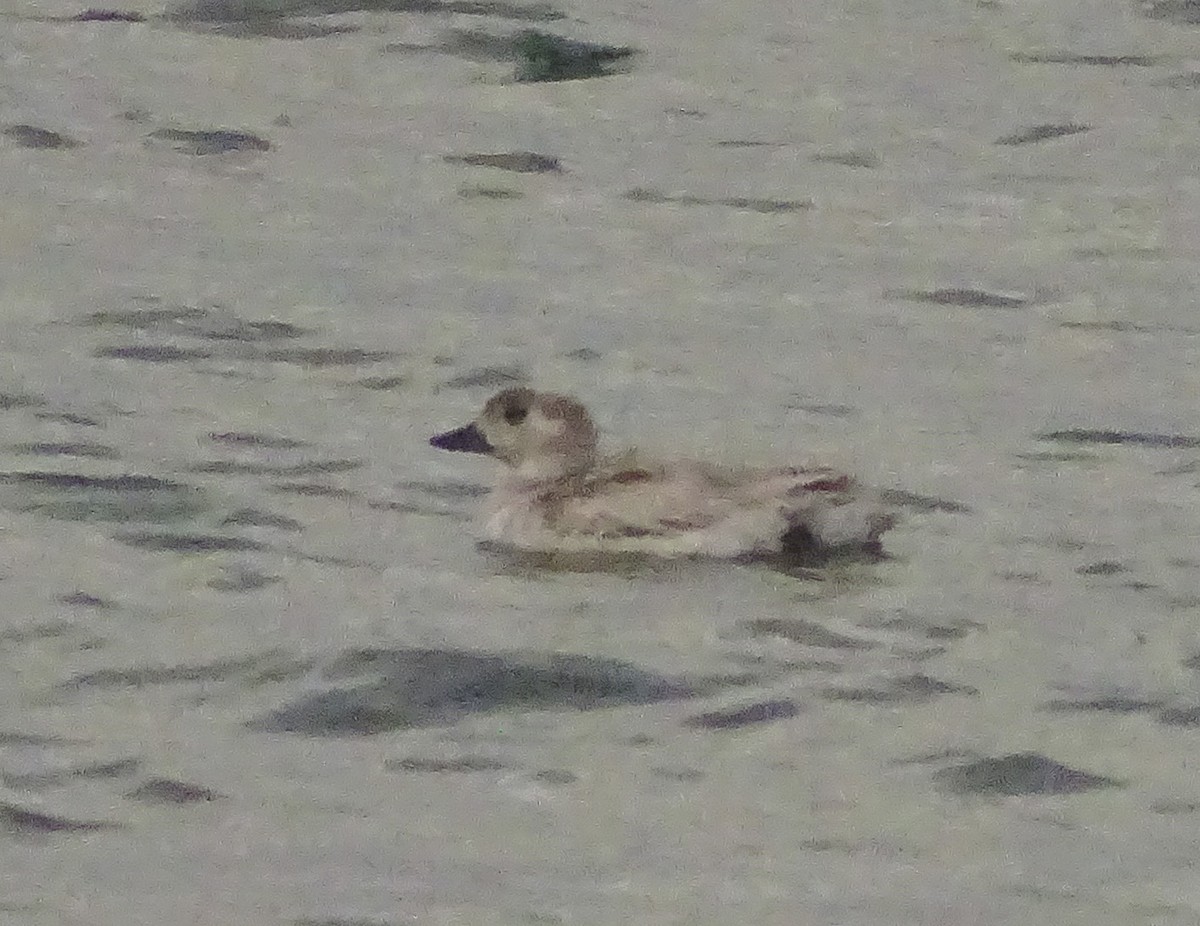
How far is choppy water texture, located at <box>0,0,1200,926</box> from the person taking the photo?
6266 mm

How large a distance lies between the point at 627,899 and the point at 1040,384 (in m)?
Answer: 3.70

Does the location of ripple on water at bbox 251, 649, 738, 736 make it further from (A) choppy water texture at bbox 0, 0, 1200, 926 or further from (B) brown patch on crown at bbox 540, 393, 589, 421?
(B) brown patch on crown at bbox 540, 393, 589, 421

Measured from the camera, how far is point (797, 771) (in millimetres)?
6578

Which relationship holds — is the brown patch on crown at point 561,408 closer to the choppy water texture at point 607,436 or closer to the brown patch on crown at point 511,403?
the brown patch on crown at point 511,403

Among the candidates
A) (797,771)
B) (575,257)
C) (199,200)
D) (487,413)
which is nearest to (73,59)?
(199,200)

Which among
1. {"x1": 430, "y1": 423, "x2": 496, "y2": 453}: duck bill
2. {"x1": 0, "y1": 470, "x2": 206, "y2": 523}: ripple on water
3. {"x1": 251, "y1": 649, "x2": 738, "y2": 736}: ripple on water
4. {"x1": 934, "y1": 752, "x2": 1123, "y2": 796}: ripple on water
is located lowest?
{"x1": 0, "y1": 470, "x2": 206, "y2": 523}: ripple on water

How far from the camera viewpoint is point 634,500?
8.12 metres

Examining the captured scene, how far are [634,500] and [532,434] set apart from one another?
461 mm

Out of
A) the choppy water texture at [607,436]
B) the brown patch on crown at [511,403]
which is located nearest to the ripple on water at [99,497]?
the choppy water texture at [607,436]

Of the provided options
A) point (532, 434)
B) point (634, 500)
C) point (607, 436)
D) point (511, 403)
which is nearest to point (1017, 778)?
point (634, 500)

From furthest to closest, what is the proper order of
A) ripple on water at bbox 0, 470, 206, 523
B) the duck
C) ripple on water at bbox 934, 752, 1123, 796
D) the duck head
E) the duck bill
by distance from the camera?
the duck bill → the duck head → ripple on water at bbox 0, 470, 206, 523 → the duck → ripple on water at bbox 934, 752, 1123, 796

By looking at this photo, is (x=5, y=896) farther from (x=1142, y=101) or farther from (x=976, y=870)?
(x=1142, y=101)

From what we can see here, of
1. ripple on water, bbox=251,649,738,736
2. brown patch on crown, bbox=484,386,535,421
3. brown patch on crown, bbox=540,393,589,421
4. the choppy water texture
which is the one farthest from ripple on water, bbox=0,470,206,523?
ripple on water, bbox=251,649,738,736

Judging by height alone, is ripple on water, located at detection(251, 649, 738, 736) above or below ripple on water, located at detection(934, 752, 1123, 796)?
below
